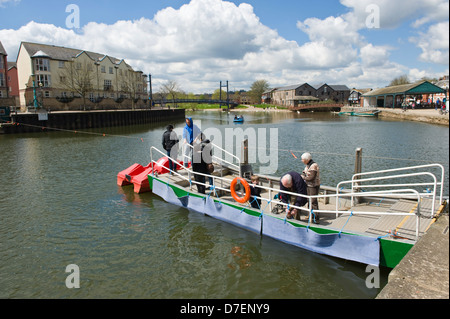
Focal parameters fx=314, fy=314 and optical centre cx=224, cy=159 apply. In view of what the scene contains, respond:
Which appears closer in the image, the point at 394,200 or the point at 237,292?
the point at 237,292

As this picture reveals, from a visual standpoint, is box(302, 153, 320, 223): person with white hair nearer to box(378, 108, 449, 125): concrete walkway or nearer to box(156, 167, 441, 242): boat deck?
box(156, 167, 441, 242): boat deck

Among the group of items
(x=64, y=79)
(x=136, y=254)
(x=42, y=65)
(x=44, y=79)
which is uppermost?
(x=42, y=65)

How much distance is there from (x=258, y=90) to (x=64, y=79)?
364 ft

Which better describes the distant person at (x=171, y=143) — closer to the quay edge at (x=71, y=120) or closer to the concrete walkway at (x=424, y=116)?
the quay edge at (x=71, y=120)

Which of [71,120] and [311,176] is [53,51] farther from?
[311,176]

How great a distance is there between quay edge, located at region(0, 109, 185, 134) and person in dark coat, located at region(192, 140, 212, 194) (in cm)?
4022

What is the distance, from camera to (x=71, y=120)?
49.4 metres

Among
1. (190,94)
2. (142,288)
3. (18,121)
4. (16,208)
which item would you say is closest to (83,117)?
(18,121)

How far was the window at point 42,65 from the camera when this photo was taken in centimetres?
6593

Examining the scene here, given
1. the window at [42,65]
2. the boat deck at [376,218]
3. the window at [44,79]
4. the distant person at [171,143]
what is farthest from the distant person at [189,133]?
the window at [42,65]

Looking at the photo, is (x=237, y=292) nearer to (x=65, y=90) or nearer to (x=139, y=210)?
(x=139, y=210)

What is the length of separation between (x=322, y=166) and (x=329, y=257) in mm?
12198

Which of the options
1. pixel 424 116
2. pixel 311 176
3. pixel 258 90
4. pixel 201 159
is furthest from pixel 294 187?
pixel 258 90

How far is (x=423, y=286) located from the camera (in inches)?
177
